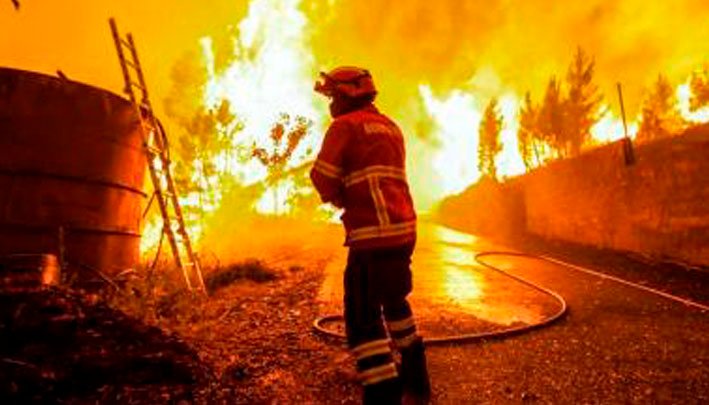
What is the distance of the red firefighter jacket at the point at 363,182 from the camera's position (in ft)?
10.4

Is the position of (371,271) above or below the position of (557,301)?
above

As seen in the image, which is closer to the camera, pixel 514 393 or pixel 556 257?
pixel 514 393

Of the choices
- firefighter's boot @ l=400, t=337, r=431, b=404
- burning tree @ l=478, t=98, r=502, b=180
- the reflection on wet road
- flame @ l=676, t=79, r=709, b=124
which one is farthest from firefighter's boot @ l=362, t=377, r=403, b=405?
flame @ l=676, t=79, r=709, b=124

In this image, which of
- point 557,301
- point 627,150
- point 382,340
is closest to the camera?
point 382,340

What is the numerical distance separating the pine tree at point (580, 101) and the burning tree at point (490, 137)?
13.6ft

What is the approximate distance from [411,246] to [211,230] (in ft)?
78.6

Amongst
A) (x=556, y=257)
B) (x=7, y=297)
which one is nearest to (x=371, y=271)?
(x=7, y=297)

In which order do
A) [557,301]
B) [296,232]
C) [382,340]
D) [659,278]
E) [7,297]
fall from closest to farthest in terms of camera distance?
[382,340] < [7,297] < [557,301] < [659,278] < [296,232]

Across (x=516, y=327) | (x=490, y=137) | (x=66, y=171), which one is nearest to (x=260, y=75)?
(x=490, y=137)

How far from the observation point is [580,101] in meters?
28.9

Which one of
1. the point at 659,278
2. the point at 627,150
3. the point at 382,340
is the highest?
the point at 627,150

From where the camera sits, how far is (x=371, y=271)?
3143mm

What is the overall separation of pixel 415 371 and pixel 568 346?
1.77m

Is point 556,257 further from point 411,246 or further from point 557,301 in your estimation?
point 411,246
